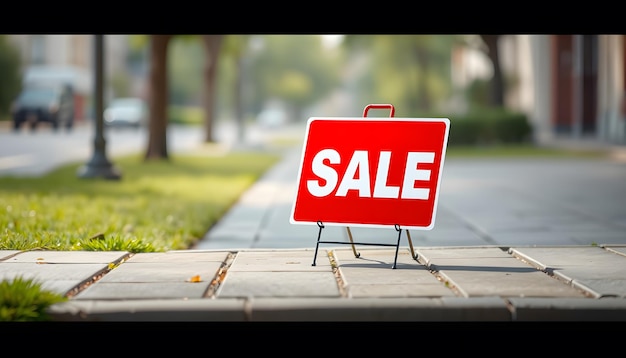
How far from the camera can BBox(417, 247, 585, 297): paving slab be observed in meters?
6.21

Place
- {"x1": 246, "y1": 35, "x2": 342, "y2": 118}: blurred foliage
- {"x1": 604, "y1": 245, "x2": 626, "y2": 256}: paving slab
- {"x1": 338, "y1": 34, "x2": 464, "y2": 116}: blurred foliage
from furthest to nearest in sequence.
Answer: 1. {"x1": 246, "y1": 35, "x2": 342, "y2": 118}: blurred foliage
2. {"x1": 338, "y1": 34, "x2": 464, "y2": 116}: blurred foliage
3. {"x1": 604, "y1": 245, "x2": 626, "y2": 256}: paving slab

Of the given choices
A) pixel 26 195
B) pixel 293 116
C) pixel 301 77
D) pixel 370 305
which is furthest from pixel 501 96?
pixel 293 116

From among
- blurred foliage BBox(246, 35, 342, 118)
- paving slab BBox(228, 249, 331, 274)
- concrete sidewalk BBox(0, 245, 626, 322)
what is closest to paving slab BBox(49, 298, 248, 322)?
concrete sidewalk BBox(0, 245, 626, 322)

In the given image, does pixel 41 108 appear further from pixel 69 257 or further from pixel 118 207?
pixel 69 257

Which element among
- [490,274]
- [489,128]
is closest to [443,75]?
[489,128]

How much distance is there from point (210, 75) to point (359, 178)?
27.6 m

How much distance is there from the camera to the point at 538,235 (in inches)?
390

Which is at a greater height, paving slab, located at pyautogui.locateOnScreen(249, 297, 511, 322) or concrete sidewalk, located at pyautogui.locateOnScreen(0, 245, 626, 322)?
concrete sidewalk, located at pyautogui.locateOnScreen(0, 245, 626, 322)

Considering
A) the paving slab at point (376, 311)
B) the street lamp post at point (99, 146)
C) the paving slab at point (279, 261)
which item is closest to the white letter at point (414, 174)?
the paving slab at point (279, 261)

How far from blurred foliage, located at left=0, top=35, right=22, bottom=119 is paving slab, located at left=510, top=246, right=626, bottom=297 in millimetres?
45322

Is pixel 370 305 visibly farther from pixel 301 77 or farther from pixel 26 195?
pixel 301 77

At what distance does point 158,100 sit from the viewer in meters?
22.7

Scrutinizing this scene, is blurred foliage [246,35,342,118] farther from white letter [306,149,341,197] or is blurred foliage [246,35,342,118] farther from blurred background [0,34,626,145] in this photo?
white letter [306,149,341,197]
